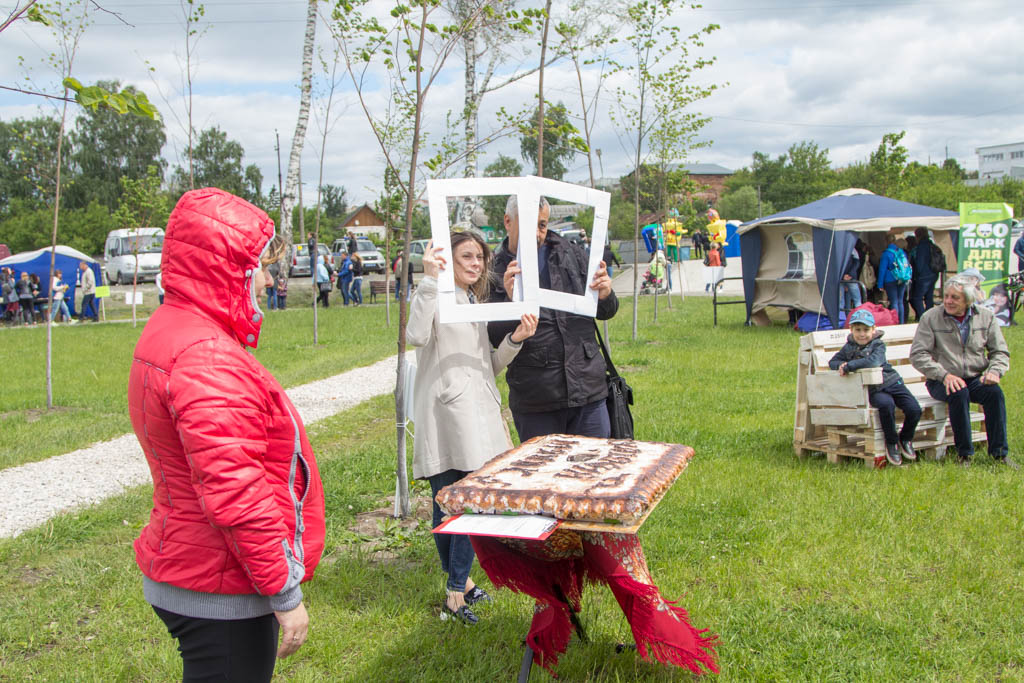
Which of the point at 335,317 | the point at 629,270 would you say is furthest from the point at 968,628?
the point at 629,270

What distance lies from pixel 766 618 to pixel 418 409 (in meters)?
1.97

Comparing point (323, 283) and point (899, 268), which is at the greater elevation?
point (899, 268)

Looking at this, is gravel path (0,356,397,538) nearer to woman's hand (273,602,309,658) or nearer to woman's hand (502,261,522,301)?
woman's hand (502,261,522,301)

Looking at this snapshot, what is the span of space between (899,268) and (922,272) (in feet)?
2.51

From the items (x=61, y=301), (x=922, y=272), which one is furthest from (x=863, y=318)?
(x=61, y=301)

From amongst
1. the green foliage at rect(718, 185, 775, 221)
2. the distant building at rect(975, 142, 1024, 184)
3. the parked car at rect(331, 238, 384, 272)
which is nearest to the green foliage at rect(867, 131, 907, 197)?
the green foliage at rect(718, 185, 775, 221)

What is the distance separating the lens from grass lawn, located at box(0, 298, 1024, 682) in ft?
11.7

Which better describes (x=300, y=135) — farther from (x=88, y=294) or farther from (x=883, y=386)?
(x=883, y=386)

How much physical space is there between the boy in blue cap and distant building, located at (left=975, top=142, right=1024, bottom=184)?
141 m

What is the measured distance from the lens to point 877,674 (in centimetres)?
346

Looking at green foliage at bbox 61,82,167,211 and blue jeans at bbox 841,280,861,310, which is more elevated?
green foliage at bbox 61,82,167,211

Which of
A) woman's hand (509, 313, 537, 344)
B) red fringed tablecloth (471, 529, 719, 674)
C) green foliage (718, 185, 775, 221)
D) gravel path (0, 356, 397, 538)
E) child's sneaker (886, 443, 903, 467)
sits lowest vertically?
gravel path (0, 356, 397, 538)

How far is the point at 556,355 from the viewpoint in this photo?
13.4 feet

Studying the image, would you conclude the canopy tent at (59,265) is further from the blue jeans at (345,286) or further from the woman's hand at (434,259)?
the woman's hand at (434,259)
